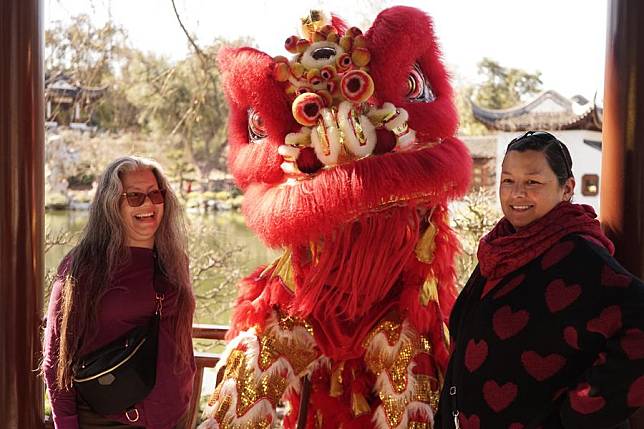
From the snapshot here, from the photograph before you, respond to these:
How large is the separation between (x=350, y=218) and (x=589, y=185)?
10357 mm

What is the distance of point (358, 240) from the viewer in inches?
91.6

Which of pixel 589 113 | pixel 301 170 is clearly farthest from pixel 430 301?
pixel 589 113

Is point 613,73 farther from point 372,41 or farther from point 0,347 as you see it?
point 0,347

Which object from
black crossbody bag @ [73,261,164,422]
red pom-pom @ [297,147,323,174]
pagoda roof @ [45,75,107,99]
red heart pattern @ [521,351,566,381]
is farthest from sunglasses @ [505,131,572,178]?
pagoda roof @ [45,75,107,99]

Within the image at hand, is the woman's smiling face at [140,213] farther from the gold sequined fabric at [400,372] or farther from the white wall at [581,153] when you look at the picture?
the white wall at [581,153]

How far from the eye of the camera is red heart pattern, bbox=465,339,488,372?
65.0 inches

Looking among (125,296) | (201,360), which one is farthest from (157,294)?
(201,360)

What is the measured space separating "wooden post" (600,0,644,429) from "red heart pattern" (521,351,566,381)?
699 millimetres

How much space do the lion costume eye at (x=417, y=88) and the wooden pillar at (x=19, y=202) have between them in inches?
52.4

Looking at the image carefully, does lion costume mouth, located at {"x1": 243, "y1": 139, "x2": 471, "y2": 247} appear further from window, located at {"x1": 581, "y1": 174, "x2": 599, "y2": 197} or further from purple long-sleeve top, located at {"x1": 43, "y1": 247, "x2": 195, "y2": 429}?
window, located at {"x1": 581, "y1": 174, "x2": 599, "y2": 197}

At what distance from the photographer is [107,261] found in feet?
6.76

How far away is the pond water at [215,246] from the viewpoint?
271 inches

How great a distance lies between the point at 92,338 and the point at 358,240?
856mm

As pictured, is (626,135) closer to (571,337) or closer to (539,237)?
(539,237)
